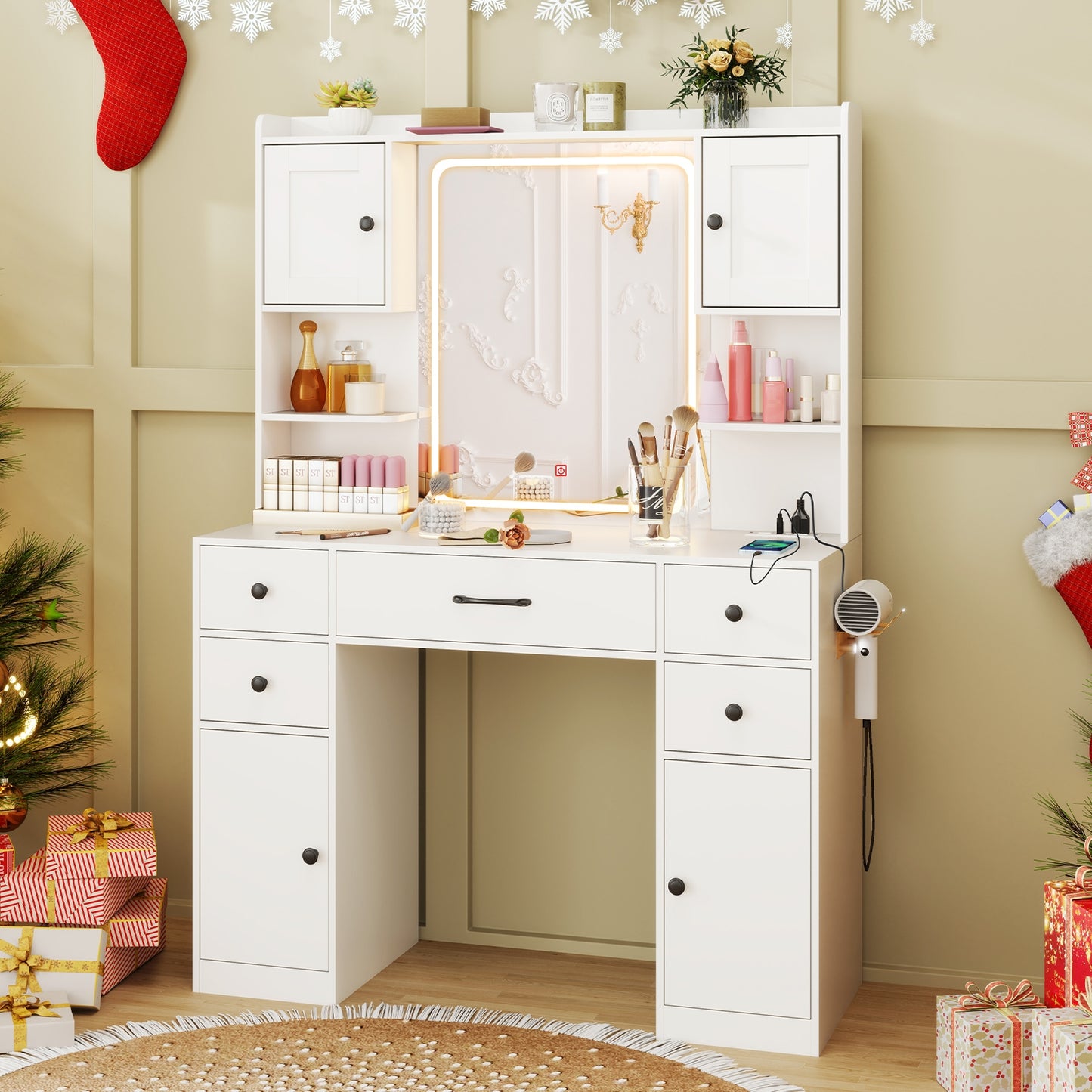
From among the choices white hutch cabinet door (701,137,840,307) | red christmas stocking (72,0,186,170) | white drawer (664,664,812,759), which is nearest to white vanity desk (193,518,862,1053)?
white drawer (664,664,812,759)

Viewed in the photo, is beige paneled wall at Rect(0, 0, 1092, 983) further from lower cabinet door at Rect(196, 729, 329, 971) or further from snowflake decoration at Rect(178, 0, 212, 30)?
lower cabinet door at Rect(196, 729, 329, 971)

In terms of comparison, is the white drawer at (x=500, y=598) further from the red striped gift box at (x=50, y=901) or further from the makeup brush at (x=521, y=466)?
the red striped gift box at (x=50, y=901)

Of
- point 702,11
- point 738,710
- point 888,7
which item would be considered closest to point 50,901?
point 738,710

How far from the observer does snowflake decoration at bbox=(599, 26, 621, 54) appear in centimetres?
317

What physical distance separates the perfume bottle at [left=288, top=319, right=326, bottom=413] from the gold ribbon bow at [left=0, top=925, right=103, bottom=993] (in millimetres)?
1240

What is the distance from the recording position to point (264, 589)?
298 centimetres

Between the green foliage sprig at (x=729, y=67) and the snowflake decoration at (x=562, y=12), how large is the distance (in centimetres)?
26

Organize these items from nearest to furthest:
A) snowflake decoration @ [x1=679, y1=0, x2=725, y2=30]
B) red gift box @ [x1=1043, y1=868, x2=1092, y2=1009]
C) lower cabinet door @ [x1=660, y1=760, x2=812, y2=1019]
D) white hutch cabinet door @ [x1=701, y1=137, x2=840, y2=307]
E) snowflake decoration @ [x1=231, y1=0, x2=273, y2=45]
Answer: red gift box @ [x1=1043, y1=868, x2=1092, y2=1009] < lower cabinet door @ [x1=660, y1=760, x2=812, y2=1019] < white hutch cabinet door @ [x1=701, y1=137, x2=840, y2=307] < snowflake decoration @ [x1=679, y1=0, x2=725, y2=30] < snowflake decoration @ [x1=231, y1=0, x2=273, y2=45]

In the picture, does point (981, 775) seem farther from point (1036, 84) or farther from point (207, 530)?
point (207, 530)

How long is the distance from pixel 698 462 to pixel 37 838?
192cm

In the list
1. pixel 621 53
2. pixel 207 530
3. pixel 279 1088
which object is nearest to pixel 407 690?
pixel 207 530

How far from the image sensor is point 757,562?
2.75 metres

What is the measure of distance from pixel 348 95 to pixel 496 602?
1168mm

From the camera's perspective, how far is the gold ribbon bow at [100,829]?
10.2ft
